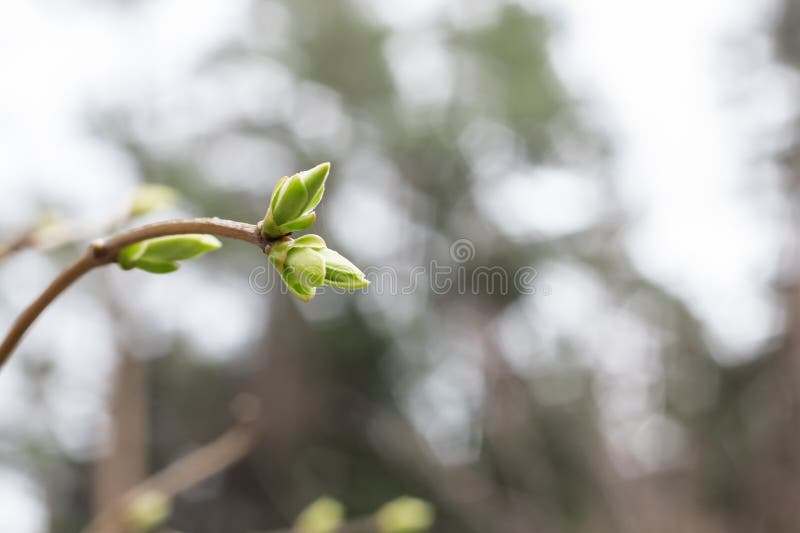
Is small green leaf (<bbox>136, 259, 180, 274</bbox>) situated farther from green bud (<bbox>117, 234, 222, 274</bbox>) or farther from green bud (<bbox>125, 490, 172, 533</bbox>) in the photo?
green bud (<bbox>125, 490, 172, 533</bbox>)

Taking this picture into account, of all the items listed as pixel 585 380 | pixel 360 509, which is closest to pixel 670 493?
pixel 585 380

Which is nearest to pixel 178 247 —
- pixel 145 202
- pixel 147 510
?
pixel 145 202

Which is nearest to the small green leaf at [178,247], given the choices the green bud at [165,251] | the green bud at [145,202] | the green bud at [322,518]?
the green bud at [165,251]

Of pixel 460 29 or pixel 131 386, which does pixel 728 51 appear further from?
pixel 131 386

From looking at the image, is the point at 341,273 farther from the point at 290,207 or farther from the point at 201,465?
the point at 201,465

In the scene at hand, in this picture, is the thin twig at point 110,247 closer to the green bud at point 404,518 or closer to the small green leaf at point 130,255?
the small green leaf at point 130,255

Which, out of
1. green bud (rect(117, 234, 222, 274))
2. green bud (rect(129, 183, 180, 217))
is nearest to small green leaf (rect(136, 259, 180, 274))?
green bud (rect(117, 234, 222, 274))

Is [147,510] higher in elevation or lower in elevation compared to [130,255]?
lower
